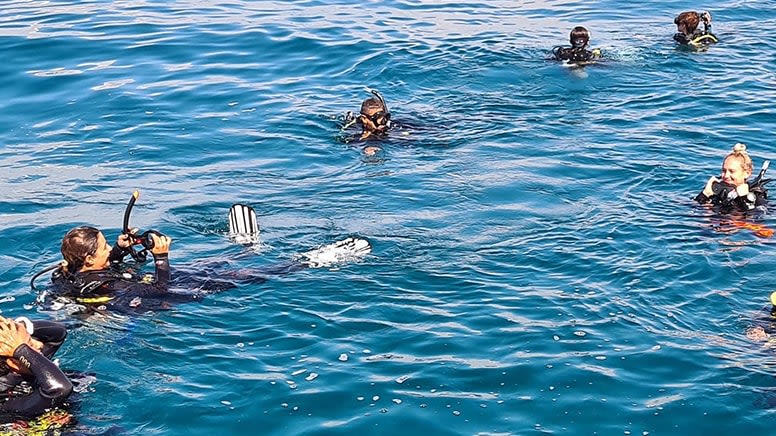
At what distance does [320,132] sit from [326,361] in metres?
6.98

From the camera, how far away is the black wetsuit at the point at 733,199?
11422mm

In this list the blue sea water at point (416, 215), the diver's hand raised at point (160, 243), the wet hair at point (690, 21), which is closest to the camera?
the blue sea water at point (416, 215)

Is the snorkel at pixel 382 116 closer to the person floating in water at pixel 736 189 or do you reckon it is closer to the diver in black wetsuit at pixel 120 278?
the person floating in water at pixel 736 189

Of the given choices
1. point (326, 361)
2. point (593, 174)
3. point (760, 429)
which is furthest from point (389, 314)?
point (593, 174)

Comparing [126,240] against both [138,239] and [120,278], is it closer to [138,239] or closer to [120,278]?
[138,239]

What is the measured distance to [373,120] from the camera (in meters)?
14.3

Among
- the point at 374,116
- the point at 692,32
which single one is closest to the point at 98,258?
the point at 374,116

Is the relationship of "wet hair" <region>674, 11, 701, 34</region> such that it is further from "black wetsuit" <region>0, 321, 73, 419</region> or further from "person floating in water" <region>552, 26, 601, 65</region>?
"black wetsuit" <region>0, 321, 73, 419</region>

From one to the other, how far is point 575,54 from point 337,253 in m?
8.23

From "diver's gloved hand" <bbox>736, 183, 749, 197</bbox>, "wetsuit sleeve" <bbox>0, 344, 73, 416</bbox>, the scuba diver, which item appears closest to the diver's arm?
"diver's gloved hand" <bbox>736, 183, 749, 197</bbox>

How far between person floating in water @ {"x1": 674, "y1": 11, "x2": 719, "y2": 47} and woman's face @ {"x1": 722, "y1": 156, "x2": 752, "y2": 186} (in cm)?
738

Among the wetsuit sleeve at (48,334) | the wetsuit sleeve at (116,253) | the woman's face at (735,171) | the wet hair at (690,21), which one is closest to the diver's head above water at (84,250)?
the wetsuit sleeve at (116,253)

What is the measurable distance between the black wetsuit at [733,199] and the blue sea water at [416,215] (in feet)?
0.87

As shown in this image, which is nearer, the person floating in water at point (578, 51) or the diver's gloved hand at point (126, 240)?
the diver's gloved hand at point (126, 240)
